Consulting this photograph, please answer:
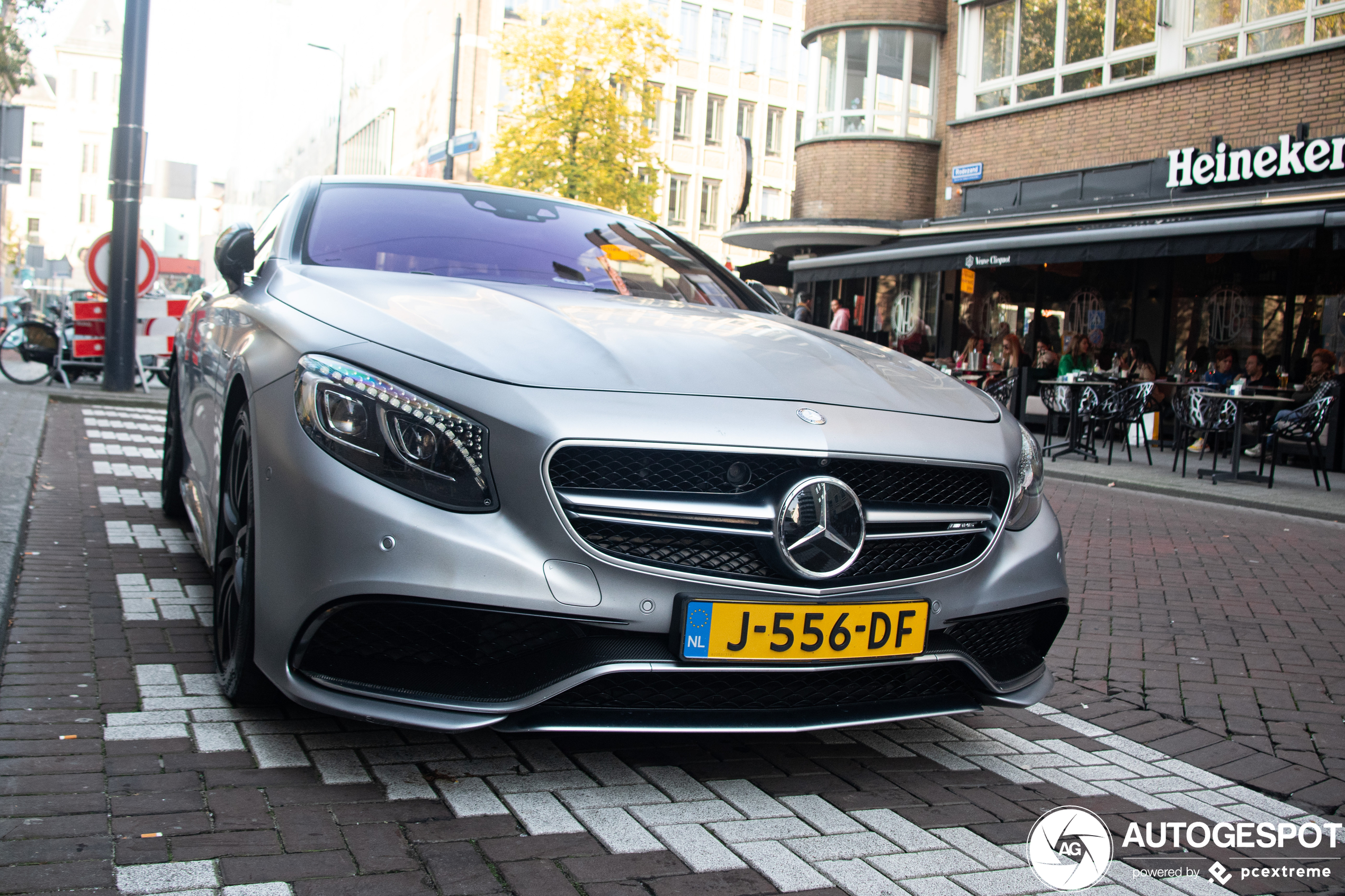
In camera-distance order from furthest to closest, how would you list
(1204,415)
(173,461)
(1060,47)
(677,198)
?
(677,198) < (1060,47) < (1204,415) < (173,461)

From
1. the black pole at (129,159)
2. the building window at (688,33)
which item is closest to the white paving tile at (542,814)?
the black pole at (129,159)

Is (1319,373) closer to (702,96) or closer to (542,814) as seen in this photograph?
(542,814)

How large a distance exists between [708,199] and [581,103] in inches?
789

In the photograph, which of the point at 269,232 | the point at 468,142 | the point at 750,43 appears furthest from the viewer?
the point at 750,43

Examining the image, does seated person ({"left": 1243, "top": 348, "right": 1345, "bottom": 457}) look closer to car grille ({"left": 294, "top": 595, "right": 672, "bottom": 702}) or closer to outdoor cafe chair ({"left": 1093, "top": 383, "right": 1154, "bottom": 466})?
outdoor cafe chair ({"left": 1093, "top": 383, "right": 1154, "bottom": 466})

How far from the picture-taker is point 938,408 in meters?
3.13

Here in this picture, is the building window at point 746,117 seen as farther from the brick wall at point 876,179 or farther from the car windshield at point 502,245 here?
the car windshield at point 502,245

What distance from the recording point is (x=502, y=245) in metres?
3.95

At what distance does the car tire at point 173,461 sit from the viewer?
17.5 ft

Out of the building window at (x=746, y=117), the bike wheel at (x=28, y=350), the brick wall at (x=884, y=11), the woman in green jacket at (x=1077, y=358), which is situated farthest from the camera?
the building window at (x=746, y=117)

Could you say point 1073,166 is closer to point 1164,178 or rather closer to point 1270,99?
point 1164,178

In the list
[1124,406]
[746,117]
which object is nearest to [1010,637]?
[1124,406]

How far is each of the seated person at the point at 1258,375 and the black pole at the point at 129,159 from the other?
40.8 feet

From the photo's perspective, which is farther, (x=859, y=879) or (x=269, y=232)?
(x=269, y=232)
